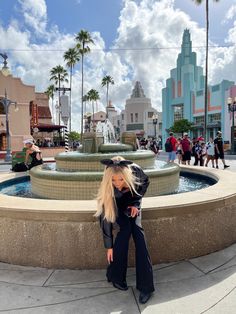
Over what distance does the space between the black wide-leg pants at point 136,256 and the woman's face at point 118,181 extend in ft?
1.05

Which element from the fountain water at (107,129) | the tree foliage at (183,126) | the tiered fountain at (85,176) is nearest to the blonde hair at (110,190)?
the tiered fountain at (85,176)

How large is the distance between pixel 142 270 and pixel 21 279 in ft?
4.93

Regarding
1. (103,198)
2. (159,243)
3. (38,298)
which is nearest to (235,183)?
(159,243)

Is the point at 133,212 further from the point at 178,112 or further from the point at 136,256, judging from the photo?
the point at 178,112

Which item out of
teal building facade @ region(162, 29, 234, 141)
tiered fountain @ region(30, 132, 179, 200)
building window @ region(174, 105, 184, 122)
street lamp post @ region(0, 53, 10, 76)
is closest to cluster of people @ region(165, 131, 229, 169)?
tiered fountain @ region(30, 132, 179, 200)

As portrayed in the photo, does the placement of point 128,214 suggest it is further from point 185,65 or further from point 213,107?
point 185,65

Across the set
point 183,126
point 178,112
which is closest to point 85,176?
point 183,126

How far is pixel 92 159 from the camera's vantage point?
6742mm

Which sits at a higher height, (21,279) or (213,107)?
(213,107)

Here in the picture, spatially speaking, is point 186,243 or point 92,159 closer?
point 186,243

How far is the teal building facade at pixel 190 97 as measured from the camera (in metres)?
42.2

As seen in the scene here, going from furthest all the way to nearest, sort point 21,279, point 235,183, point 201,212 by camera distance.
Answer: point 235,183 < point 201,212 < point 21,279

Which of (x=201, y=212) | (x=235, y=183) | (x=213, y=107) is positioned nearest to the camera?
(x=201, y=212)

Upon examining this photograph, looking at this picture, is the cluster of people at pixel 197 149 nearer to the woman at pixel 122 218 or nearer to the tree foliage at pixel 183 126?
the woman at pixel 122 218
